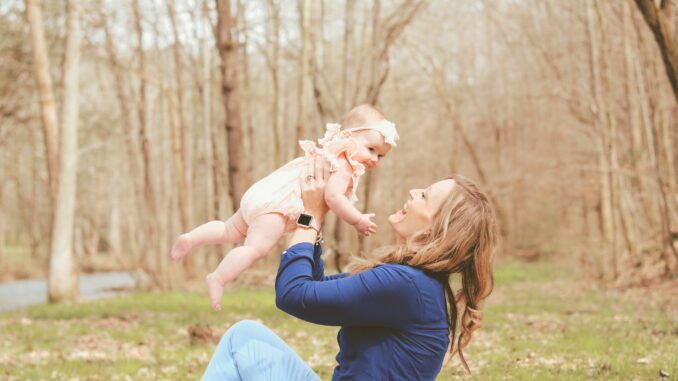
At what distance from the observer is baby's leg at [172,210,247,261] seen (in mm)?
4441

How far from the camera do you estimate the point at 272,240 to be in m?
4.11

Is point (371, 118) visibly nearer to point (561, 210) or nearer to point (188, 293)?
point (188, 293)

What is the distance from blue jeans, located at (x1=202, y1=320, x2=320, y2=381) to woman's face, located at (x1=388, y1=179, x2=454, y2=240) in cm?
83

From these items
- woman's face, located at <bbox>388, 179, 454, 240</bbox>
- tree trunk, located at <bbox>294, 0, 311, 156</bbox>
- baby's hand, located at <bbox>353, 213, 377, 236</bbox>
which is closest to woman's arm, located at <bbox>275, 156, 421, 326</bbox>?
woman's face, located at <bbox>388, 179, 454, 240</bbox>

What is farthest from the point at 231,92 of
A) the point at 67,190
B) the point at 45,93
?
the point at 45,93

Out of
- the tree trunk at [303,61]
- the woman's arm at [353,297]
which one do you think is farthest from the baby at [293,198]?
the tree trunk at [303,61]

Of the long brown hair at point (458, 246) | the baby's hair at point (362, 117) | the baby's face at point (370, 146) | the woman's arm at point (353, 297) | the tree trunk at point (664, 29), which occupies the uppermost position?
the tree trunk at point (664, 29)

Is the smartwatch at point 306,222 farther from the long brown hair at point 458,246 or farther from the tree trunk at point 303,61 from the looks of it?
the tree trunk at point 303,61

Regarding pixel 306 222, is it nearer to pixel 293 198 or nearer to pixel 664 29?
pixel 293 198

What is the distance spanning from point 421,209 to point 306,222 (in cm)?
54

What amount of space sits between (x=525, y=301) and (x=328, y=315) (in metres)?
12.9

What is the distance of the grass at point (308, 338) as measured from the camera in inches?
286

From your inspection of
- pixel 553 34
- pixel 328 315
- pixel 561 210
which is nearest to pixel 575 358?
pixel 328 315

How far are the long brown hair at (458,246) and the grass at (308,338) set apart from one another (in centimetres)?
333
